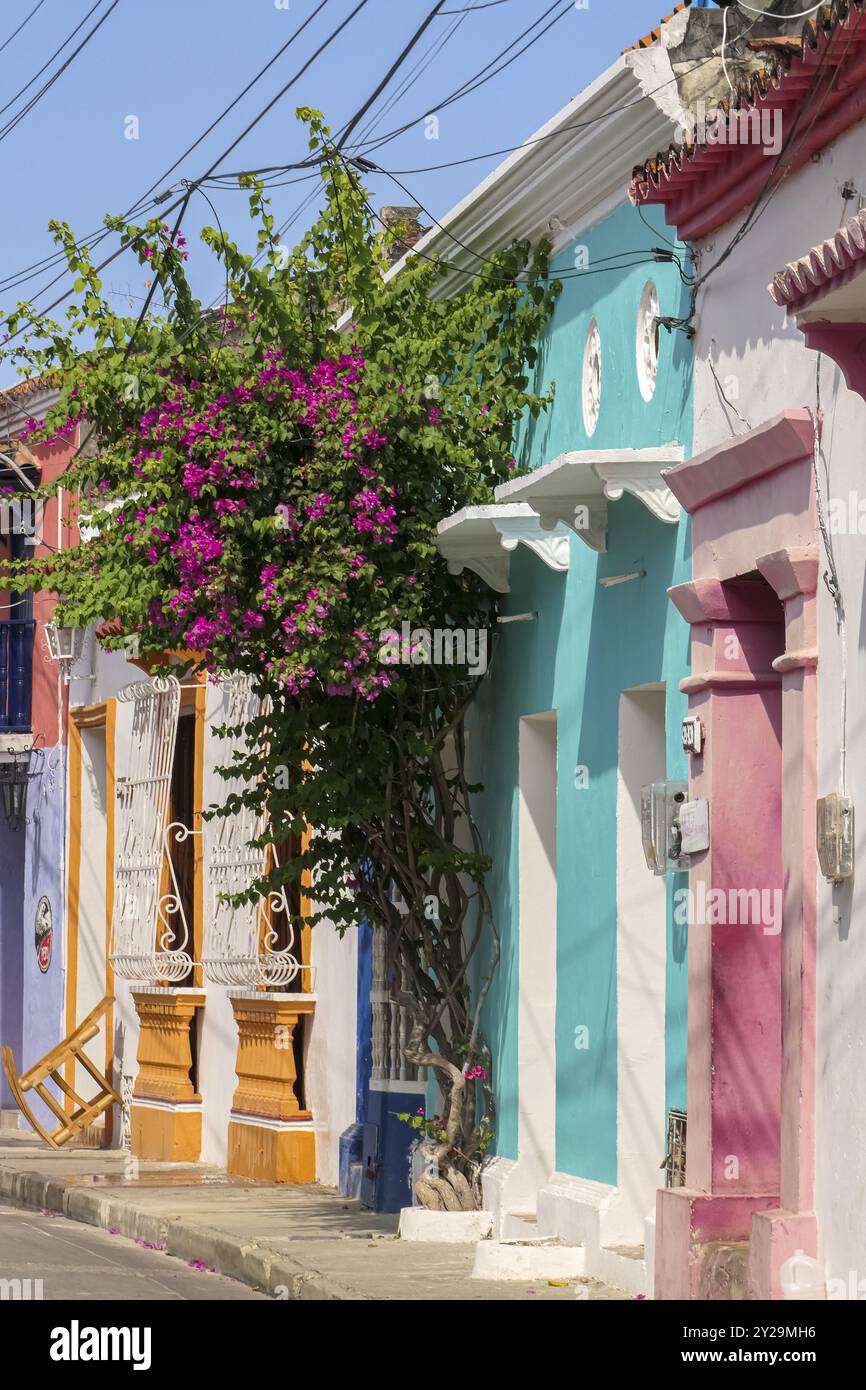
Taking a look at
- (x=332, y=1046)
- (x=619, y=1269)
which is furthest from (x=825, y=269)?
(x=332, y=1046)

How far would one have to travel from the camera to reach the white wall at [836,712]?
7625 mm

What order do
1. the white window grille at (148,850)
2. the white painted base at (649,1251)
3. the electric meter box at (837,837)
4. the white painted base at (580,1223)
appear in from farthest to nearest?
the white window grille at (148,850)
the white painted base at (580,1223)
the white painted base at (649,1251)
the electric meter box at (837,837)

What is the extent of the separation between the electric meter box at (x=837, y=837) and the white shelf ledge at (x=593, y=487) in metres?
2.40

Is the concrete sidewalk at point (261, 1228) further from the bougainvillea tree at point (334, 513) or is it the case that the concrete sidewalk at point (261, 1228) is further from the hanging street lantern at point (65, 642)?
the hanging street lantern at point (65, 642)

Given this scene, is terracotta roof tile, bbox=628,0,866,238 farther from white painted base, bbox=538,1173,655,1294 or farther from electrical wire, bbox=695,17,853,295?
white painted base, bbox=538,1173,655,1294

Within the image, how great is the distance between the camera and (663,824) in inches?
374

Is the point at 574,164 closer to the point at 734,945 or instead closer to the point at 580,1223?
the point at 734,945

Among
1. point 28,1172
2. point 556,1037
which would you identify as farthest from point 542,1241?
point 28,1172

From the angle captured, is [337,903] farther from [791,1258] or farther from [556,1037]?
[791,1258]

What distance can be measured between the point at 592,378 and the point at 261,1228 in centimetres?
464

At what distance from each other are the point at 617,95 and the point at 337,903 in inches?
168

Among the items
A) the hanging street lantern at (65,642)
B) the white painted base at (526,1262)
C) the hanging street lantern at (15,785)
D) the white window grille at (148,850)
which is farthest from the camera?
the hanging street lantern at (15,785)

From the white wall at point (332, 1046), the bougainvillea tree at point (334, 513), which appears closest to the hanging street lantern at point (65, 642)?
the white wall at point (332, 1046)

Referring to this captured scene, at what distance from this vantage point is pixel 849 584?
7797 millimetres
